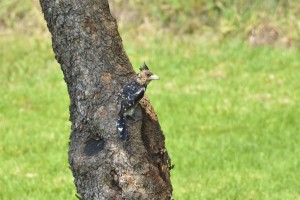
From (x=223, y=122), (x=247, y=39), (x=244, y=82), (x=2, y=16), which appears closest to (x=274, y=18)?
(x=247, y=39)

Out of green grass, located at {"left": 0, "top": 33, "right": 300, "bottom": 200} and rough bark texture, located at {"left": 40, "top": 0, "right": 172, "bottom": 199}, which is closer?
rough bark texture, located at {"left": 40, "top": 0, "right": 172, "bottom": 199}

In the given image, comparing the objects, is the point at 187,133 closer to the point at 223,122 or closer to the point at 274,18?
the point at 223,122

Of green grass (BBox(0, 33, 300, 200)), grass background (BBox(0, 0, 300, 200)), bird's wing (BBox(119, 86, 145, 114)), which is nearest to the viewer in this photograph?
bird's wing (BBox(119, 86, 145, 114))

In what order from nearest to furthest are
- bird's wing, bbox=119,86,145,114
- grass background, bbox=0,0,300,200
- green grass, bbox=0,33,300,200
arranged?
1. bird's wing, bbox=119,86,145,114
2. green grass, bbox=0,33,300,200
3. grass background, bbox=0,0,300,200

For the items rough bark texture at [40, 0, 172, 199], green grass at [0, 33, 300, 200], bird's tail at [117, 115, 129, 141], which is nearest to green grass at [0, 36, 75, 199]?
green grass at [0, 33, 300, 200]

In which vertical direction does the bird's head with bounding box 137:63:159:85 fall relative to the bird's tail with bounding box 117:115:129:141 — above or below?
above

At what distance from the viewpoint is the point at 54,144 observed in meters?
10.3

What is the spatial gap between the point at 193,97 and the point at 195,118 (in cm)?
69

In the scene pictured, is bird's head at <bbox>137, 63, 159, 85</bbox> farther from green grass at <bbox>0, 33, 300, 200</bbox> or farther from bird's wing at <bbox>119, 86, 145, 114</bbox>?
green grass at <bbox>0, 33, 300, 200</bbox>

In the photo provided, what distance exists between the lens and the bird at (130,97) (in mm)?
5602

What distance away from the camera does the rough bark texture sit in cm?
562

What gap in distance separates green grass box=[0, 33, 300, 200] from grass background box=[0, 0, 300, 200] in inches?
0.5

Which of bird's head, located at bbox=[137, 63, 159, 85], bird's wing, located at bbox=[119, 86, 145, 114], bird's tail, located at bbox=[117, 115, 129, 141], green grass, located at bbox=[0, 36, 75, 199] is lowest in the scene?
bird's tail, located at bbox=[117, 115, 129, 141]

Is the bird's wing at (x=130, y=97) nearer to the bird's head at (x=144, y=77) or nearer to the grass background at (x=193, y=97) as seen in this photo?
the bird's head at (x=144, y=77)
